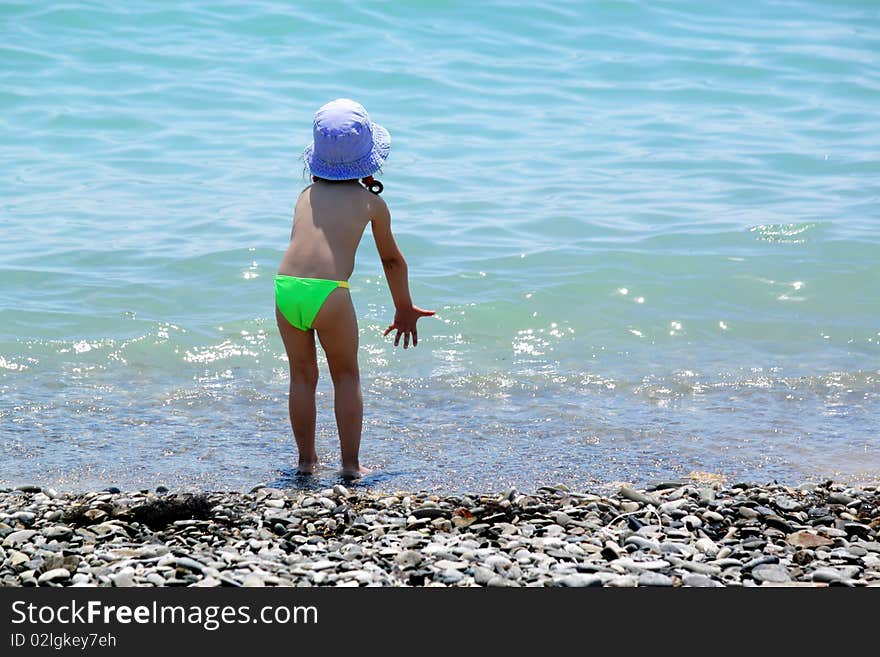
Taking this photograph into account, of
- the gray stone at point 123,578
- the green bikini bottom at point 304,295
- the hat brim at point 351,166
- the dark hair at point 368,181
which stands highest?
the hat brim at point 351,166

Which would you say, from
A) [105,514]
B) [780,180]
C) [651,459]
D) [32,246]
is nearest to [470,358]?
[651,459]

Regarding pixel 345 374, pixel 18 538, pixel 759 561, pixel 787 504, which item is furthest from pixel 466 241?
pixel 759 561

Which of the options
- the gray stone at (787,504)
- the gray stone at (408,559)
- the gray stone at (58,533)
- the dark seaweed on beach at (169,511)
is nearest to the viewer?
the gray stone at (408,559)

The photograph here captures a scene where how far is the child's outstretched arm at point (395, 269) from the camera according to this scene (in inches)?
217

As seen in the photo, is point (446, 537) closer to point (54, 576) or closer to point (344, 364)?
point (54, 576)

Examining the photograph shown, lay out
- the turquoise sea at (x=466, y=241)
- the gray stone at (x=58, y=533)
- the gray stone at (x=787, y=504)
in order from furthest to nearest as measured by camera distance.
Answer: the turquoise sea at (x=466, y=241) < the gray stone at (x=787, y=504) < the gray stone at (x=58, y=533)

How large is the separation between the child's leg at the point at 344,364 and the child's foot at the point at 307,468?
0.15 metres

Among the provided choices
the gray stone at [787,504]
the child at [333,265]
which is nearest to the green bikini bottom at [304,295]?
the child at [333,265]

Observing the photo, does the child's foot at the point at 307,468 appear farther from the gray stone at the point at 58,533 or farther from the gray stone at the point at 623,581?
the gray stone at the point at 623,581

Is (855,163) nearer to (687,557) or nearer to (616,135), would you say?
(616,135)

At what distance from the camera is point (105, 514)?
4586 mm

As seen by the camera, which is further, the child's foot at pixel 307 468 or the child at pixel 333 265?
the child's foot at pixel 307 468

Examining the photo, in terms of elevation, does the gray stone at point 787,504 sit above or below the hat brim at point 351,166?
below

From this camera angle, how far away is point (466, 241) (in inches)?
396
